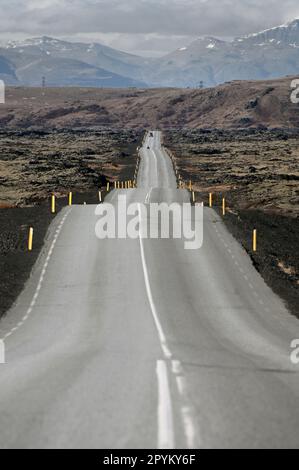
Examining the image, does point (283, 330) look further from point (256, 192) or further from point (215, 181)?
point (215, 181)

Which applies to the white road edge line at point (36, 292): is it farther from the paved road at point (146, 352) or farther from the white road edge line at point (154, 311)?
the white road edge line at point (154, 311)

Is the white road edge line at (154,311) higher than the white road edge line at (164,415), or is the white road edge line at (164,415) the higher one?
the white road edge line at (164,415)

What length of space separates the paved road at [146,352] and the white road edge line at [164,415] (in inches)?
0.8

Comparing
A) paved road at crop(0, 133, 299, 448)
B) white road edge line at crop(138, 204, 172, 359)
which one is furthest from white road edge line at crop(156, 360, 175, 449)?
white road edge line at crop(138, 204, 172, 359)

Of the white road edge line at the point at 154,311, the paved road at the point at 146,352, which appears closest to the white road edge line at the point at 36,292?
the paved road at the point at 146,352

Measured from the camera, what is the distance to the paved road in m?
11.0

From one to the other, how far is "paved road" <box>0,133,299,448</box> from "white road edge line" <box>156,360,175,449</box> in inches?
0.8

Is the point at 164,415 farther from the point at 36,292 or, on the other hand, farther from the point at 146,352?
the point at 36,292

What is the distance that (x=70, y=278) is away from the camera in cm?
2684

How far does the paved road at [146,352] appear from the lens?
1098 centimetres

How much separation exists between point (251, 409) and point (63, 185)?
A: 175 ft

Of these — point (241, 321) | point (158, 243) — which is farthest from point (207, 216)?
point (241, 321)

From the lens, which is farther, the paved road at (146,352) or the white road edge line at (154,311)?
the white road edge line at (154,311)
